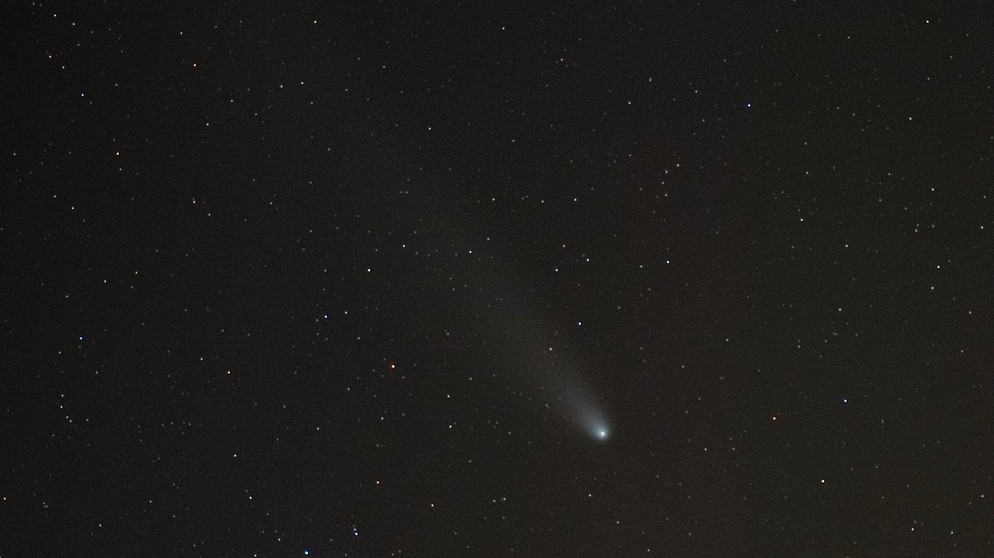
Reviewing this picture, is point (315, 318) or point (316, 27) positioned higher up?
point (316, 27)

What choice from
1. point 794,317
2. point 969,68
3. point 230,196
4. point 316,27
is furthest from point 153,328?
point 969,68

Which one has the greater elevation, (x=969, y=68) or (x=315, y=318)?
(x=315, y=318)

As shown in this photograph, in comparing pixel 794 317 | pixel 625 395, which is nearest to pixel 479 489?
pixel 625 395

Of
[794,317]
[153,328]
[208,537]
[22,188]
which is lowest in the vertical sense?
[794,317]

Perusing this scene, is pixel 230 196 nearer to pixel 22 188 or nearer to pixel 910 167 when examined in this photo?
pixel 22 188

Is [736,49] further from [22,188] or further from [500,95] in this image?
[22,188]
